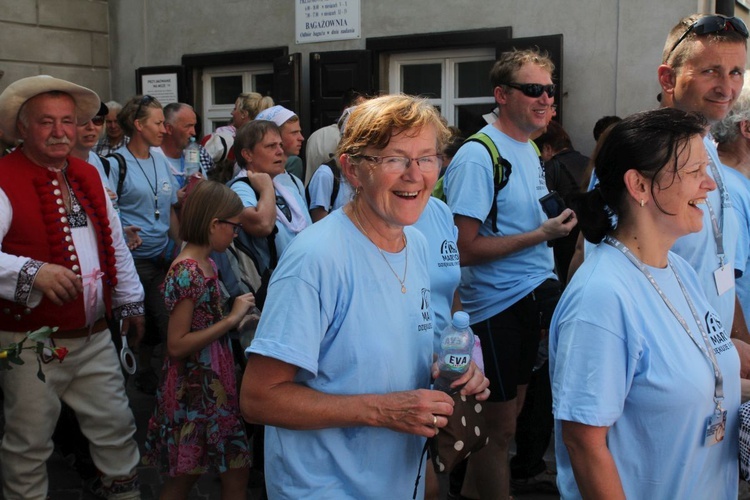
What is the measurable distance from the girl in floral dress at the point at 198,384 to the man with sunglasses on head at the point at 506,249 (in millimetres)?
1060

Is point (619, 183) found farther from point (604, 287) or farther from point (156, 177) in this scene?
point (156, 177)

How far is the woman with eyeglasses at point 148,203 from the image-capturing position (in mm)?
6082

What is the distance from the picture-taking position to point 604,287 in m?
2.10

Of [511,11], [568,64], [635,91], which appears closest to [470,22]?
[511,11]

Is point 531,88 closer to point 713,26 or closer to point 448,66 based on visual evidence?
point 713,26

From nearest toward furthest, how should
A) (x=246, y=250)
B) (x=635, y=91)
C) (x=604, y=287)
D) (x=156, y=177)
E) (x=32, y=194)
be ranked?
(x=604, y=287)
(x=32, y=194)
(x=246, y=250)
(x=156, y=177)
(x=635, y=91)

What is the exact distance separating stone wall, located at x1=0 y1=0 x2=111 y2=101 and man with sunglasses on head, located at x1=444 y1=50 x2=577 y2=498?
8.74m

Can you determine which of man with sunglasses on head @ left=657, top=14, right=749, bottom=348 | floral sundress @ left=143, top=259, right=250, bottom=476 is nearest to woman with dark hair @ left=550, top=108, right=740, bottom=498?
man with sunglasses on head @ left=657, top=14, right=749, bottom=348

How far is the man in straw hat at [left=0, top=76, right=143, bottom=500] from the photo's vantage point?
145 inches

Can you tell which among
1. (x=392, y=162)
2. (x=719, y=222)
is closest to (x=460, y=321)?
(x=392, y=162)

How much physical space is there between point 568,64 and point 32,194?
6095mm

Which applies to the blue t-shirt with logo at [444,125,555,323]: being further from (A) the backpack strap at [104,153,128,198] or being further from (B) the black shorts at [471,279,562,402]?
(A) the backpack strap at [104,153,128,198]

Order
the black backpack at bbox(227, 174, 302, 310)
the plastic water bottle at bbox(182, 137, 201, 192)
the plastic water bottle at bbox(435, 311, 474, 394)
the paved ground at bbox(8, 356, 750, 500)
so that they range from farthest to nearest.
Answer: the plastic water bottle at bbox(182, 137, 201, 192) → the paved ground at bbox(8, 356, 750, 500) → the black backpack at bbox(227, 174, 302, 310) → the plastic water bottle at bbox(435, 311, 474, 394)

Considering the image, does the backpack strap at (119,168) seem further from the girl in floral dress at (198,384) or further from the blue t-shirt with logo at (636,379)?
the blue t-shirt with logo at (636,379)
